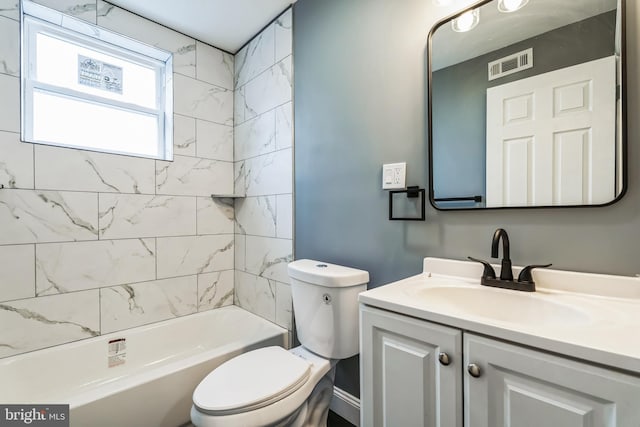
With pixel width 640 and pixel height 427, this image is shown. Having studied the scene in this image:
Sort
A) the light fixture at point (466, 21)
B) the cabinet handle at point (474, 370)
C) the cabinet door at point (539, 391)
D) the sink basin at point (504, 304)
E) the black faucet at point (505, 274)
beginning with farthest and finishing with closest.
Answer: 1. the light fixture at point (466, 21)
2. the black faucet at point (505, 274)
3. the sink basin at point (504, 304)
4. the cabinet handle at point (474, 370)
5. the cabinet door at point (539, 391)

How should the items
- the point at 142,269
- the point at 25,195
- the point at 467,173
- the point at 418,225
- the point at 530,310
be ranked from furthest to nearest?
1. the point at 142,269
2. the point at 25,195
3. the point at 418,225
4. the point at 467,173
5. the point at 530,310

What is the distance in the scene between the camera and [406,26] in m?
1.32

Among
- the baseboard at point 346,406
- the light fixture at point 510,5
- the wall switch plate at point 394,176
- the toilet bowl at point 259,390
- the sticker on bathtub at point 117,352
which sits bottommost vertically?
the baseboard at point 346,406

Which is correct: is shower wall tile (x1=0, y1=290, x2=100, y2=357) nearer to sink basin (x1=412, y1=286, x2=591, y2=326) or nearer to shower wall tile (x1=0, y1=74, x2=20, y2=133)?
shower wall tile (x1=0, y1=74, x2=20, y2=133)

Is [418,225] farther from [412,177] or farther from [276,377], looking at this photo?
[276,377]

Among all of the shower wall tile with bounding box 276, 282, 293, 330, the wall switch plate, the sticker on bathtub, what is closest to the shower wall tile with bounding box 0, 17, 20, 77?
the sticker on bathtub

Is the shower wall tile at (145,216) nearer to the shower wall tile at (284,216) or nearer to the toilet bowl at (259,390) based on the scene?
the shower wall tile at (284,216)

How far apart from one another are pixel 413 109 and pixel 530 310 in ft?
2.97

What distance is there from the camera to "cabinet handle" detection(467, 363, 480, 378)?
2.25 ft

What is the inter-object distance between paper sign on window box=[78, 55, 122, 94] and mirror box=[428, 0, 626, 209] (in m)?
2.08

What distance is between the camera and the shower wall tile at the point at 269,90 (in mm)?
1923

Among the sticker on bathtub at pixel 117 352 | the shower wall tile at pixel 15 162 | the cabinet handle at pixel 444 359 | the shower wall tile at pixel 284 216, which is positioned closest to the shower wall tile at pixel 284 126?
the shower wall tile at pixel 284 216

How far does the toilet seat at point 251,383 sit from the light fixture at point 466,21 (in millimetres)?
1563

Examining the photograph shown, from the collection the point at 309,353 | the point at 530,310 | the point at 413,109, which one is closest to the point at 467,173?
the point at 413,109
